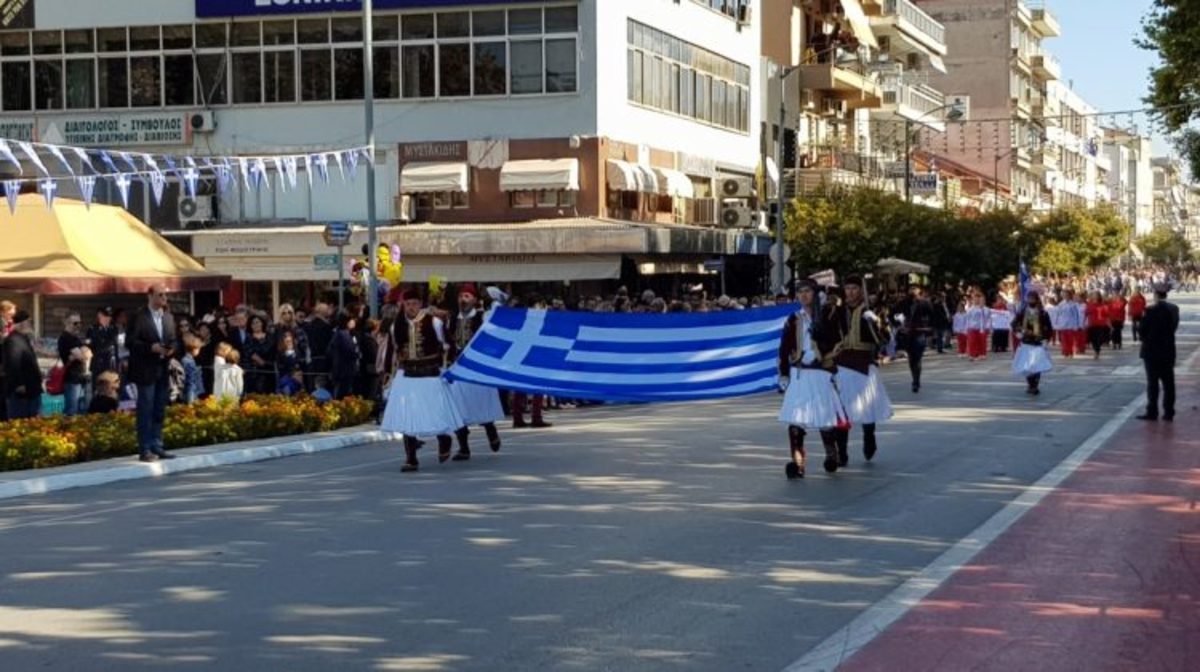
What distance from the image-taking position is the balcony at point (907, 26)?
70.1 m

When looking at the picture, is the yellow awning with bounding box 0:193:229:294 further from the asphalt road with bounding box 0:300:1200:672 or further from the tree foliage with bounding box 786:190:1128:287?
the tree foliage with bounding box 786:190:1128:287

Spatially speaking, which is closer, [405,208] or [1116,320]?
[405,208]

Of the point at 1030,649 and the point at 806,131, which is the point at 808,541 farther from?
the point at 806,131

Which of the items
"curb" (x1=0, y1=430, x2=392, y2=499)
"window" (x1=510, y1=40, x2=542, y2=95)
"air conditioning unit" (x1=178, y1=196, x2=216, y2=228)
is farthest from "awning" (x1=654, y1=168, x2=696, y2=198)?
"curb" (x1=0, y1=430, x2=392, y2=499)

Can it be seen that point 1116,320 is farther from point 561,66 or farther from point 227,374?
point 227,374

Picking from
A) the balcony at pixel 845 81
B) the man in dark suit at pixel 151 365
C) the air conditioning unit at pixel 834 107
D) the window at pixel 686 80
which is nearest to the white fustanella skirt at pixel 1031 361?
the man in dark suit at pixel 151 365

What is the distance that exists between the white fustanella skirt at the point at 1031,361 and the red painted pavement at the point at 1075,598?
13.5 m

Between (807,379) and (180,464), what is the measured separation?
23.7ft

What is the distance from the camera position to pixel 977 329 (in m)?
44.2

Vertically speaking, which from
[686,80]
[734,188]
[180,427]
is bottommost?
[180,427]

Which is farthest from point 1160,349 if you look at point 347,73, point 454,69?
point 347,73

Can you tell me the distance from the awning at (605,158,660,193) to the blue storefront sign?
5096 millimetres

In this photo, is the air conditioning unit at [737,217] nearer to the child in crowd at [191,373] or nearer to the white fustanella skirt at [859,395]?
the child in crowd at [191,373]

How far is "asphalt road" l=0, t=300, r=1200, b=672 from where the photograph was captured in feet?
29.2
